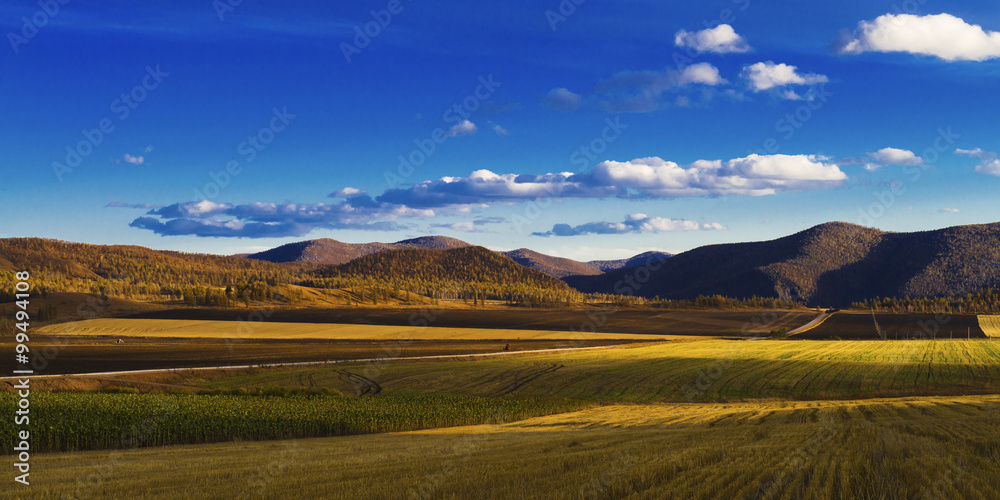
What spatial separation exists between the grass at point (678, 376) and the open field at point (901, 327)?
41.5 m

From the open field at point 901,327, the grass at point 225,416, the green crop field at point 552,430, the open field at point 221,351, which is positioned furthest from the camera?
the open field at point 901,327

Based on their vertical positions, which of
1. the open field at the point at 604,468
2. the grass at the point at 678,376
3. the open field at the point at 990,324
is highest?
the open field at the point at 604,468

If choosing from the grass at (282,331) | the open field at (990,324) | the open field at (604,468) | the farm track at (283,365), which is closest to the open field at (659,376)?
the farm track at (283,365)

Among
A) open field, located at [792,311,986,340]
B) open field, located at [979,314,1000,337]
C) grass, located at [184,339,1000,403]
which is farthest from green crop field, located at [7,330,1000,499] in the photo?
open field, located at [979,314,1000,337]

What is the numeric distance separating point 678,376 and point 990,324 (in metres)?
99.3

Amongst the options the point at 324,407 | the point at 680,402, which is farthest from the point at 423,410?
the point at 680,402

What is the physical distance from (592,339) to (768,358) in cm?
3421

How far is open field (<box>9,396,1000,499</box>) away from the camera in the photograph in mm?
10500

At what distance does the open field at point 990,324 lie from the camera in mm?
102625

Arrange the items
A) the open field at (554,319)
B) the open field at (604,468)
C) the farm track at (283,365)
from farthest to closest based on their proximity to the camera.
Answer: the open field at (554,319)
the farm track at (283,365)
the open field at (604,468)

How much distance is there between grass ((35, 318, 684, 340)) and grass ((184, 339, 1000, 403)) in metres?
35.1

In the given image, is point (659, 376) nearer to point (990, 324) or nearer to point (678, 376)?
point (678, 376)

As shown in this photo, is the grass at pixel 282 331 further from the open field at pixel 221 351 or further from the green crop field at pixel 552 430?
the green crop field at pixel 552 430

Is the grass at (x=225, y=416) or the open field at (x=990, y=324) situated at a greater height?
the grass at (x=225, y=416)
